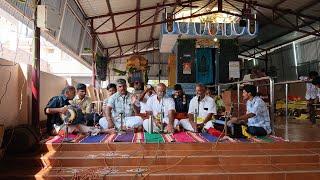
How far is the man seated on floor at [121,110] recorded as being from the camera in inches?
256

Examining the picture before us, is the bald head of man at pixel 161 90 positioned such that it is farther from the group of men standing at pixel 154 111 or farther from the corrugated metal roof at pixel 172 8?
the corrugated metal roof at pixel 172 8

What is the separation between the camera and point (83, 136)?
5.82 m

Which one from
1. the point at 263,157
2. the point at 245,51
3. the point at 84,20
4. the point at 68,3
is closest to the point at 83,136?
the point at 263,157

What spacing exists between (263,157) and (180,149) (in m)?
1.14

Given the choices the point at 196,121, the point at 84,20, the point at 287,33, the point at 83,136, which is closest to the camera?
the point at 83,136

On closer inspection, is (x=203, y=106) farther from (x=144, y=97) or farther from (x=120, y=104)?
(x=120, y=104)

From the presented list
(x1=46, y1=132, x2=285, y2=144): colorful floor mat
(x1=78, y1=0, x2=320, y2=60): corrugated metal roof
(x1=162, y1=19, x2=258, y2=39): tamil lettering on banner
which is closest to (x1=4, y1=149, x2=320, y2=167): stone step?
(x1=46, y1=132, x2=285, y2=144): colorful floor mat

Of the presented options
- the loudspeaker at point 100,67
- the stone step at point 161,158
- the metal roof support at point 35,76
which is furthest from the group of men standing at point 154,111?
the loudspeaker at point 100,67

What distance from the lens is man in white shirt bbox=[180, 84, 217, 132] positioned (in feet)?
21.3

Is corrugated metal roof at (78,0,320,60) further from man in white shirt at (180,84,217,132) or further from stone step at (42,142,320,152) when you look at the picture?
stone step at (42,142,320,152)

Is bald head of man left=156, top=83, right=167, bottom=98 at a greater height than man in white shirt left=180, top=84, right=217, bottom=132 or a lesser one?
greater

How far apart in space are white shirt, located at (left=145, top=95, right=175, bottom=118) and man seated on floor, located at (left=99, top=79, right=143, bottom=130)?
0.29 m

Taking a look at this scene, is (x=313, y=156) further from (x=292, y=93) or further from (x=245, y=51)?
(x=245, y=51)

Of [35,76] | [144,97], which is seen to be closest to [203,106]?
[144,97]
